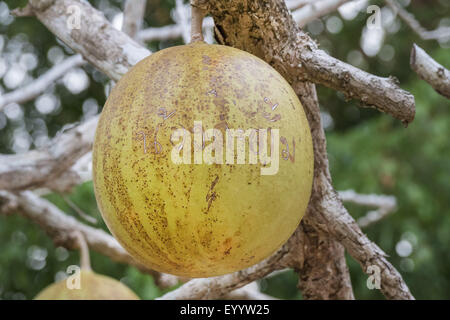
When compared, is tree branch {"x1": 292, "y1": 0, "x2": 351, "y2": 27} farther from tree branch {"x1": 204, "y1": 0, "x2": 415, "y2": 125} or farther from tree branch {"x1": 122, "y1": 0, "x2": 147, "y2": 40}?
tree branch {"x1": 204, "y1": 0, "x2": 415, "y2": 125}

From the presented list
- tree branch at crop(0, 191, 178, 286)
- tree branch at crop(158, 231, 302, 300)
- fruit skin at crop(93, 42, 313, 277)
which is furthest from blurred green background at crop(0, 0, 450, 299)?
fruit skin at crop(93, 42, 313, 277)

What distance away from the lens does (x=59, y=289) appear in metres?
1.63

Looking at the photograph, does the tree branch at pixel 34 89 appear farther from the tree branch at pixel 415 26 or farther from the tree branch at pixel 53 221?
the tree branch at pixel 415 26

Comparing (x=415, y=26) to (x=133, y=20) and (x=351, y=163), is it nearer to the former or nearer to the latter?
(x=133, y=20)

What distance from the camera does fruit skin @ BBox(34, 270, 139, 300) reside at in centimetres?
160

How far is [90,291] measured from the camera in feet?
5.37

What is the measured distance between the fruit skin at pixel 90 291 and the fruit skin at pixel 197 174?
27.3 inches

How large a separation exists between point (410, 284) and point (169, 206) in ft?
10.0

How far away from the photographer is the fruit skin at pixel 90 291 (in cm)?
160

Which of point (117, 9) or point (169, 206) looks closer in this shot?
point (169, 206)

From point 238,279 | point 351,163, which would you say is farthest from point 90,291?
point 351,163

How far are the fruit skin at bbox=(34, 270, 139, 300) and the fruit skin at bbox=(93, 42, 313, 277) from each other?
0.69m

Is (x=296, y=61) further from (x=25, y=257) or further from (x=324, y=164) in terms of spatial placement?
(x=25, y=257)
